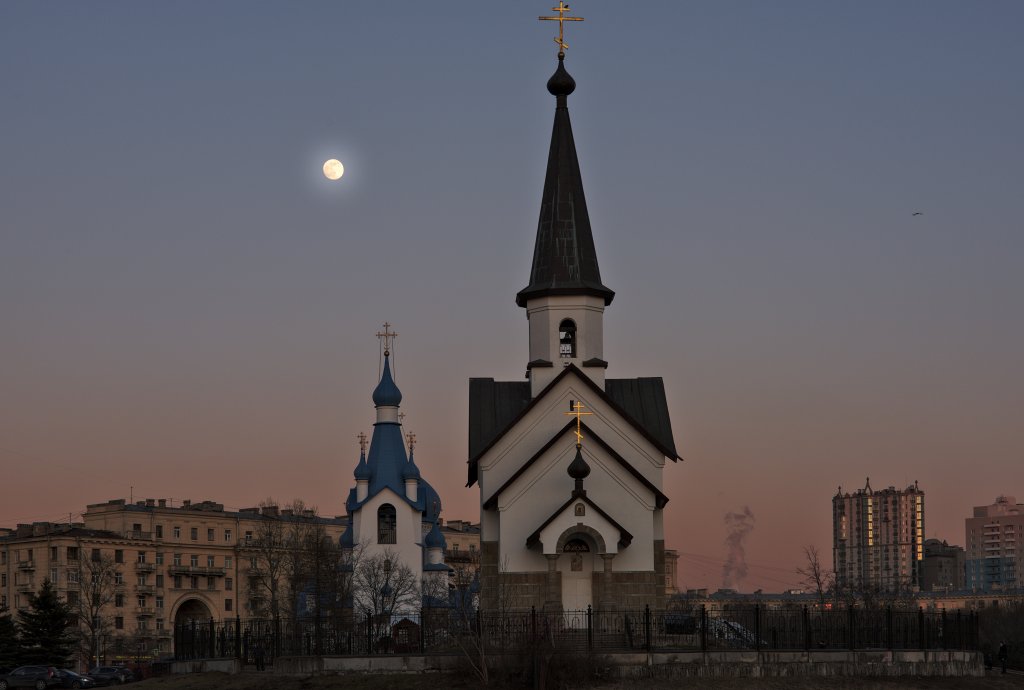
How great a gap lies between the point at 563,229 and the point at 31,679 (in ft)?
66.8

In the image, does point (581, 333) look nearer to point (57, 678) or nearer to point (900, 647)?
point (900, 647)

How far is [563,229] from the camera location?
1655 inches

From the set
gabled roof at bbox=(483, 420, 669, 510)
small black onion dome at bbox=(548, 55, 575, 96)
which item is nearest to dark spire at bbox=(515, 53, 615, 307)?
small black onion dome at bbox=(548, 55, 575, 96)

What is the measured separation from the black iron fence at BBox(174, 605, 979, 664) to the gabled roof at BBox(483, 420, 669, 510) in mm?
4630

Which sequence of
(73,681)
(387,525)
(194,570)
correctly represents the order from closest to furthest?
1. (73,681)
2. (387,525)
3. (194,570)

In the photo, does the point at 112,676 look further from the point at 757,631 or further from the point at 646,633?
the point at 757,631

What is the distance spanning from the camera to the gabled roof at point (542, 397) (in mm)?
40312

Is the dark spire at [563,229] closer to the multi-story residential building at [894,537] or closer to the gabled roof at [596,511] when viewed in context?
the gabled roof at [596,511]

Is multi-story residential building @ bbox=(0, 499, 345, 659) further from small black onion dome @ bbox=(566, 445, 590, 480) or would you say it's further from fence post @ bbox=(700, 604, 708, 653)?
fence post @ bbox=(700, 604, 708, 653)

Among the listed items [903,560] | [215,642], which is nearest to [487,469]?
[215,642]

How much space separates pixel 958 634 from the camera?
3331 cm

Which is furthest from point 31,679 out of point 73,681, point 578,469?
point 578,469

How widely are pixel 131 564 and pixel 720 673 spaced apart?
5754cm

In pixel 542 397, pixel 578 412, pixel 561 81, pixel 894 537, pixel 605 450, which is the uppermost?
pixel 561 81
